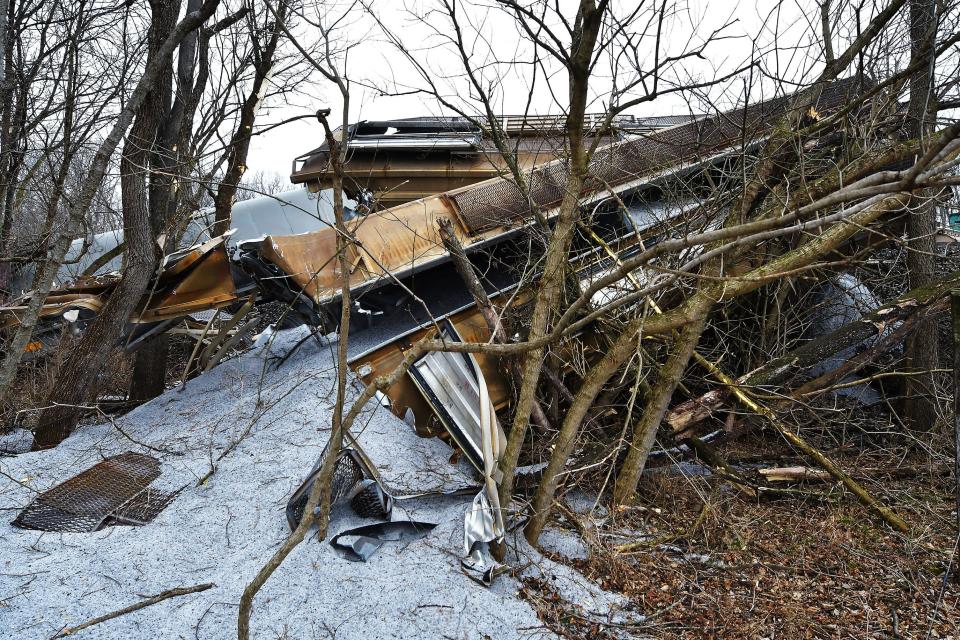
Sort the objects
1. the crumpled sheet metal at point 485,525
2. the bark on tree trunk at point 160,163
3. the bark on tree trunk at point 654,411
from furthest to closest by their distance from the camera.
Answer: the bark on tree trunk at point 160,163 < the bark on tree trunk at point 654,411 < the crumpled sheet metal at point 485,525

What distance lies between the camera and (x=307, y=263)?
487 centimetres

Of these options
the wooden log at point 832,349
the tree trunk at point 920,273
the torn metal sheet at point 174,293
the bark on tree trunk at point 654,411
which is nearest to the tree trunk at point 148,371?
the torn metal sheet at point 174,293

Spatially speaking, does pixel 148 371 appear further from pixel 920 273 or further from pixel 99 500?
pixel 920 273

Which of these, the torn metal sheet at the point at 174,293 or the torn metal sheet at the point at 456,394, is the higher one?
the torn metal sheet at the point at 174,293

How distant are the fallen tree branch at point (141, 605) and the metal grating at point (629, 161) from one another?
3.32m

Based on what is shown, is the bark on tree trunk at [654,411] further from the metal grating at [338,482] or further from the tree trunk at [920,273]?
the tree trunk at [920,273]

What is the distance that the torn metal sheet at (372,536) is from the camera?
324cm

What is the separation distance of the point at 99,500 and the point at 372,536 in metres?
1.70

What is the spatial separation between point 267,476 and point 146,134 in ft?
10.6

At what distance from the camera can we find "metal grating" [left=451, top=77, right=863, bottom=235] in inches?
209

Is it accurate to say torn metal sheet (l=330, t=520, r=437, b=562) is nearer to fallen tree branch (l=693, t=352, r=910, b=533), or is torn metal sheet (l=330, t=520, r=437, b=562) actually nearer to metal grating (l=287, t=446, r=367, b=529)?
metal grating (l=287, t=446, r=367, b=529)

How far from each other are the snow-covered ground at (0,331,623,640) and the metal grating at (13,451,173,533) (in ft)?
0.31

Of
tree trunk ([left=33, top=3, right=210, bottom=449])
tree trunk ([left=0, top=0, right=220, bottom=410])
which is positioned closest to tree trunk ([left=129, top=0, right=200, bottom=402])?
tree trunk ([left=33, top=3, right=210, bottom=449])

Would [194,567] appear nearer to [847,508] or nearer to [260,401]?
[260,401]
